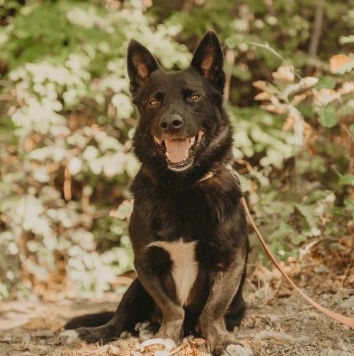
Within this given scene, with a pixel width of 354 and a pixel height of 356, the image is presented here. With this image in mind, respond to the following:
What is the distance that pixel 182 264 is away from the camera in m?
3.01

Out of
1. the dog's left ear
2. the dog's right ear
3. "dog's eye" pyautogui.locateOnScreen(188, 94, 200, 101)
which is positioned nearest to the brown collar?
"dog's eye" pyautogui.locateOnScreen(188, 94, 200, 101)

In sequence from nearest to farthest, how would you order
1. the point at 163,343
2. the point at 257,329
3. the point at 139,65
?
the point at 163,343 → the point at 257,329 → the point at 139,65

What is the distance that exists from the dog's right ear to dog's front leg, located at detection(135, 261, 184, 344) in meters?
1.11

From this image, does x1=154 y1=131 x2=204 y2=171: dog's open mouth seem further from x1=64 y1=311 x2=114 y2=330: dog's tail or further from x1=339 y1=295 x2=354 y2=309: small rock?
x1=339 y1=295 x2=354 y2=309: small rock

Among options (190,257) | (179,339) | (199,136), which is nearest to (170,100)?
(199,136)

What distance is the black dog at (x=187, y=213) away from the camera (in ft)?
9.65

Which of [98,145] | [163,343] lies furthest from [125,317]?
[98,145]

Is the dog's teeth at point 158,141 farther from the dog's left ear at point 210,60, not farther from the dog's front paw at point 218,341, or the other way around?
the dog's front paw at point 218,341

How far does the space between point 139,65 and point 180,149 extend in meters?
0.68

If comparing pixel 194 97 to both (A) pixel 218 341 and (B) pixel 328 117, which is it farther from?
(A) pixel 218 341

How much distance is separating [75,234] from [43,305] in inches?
28.5

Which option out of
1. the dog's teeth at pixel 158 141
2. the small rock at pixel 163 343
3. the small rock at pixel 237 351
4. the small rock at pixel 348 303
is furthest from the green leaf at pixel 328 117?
the small rock at pixel 163 343

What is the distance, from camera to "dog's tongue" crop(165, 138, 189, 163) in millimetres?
3031

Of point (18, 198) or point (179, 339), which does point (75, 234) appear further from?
point (179, 339)
